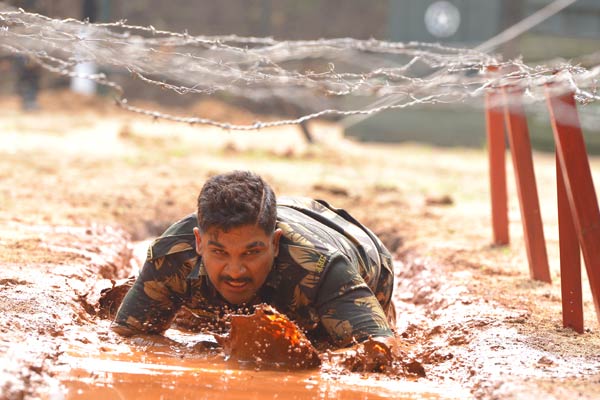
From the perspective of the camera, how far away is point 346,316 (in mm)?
3895

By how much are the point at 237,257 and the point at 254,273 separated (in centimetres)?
10

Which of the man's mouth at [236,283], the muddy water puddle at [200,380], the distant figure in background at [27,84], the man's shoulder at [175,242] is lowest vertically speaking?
the muddy water puddle at [200,380]

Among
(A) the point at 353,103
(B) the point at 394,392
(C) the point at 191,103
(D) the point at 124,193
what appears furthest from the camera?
(C) the point at 191,103

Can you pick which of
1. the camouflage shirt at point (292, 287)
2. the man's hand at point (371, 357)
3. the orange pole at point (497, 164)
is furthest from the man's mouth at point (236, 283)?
the orange pole at point (497, 164)

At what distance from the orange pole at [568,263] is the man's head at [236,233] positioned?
1.34 m

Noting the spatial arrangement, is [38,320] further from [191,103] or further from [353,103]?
[191,103]

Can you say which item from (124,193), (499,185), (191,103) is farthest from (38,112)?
(499,185)

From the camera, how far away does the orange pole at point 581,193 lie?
4.16m

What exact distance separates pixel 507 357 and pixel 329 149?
992 cm

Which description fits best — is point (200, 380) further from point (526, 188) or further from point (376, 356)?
point (526, 188)

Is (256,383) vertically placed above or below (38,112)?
below

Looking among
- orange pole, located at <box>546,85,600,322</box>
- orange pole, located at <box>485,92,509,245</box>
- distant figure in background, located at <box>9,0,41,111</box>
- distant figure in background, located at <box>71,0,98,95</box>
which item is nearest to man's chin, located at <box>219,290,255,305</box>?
orange pole, located at <box>546,85,600,322</box>

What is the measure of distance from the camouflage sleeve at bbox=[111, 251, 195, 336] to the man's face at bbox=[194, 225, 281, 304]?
227 mm

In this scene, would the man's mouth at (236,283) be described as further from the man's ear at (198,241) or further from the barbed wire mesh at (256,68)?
the barbed wire mesh at (256,68)
